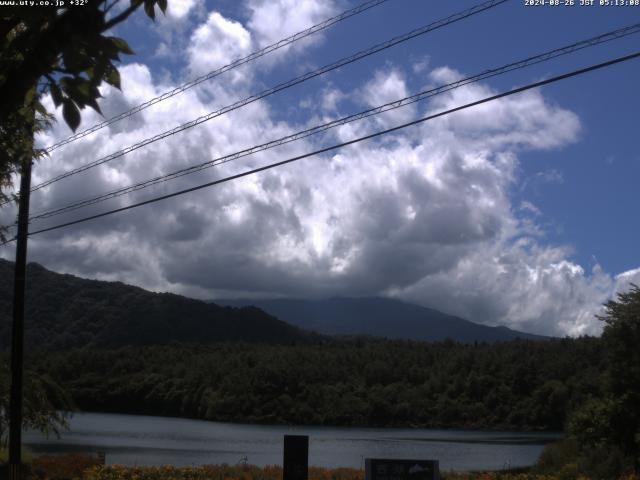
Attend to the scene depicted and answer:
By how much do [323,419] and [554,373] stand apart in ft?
79.0

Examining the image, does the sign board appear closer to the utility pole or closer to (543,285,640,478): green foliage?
the utility pole

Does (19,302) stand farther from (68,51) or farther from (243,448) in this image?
(243,448)

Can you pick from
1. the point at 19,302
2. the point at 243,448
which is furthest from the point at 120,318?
the point at 19,302

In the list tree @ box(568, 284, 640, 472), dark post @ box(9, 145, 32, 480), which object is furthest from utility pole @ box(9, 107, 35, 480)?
tree @ box(568, 284, 640, 472)

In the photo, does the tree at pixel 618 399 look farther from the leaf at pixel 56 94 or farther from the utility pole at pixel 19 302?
the leaf at pixel 56 94

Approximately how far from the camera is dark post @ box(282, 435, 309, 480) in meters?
11.3

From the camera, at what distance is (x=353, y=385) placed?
92.1m

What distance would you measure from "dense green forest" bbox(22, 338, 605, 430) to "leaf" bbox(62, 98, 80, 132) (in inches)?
2956

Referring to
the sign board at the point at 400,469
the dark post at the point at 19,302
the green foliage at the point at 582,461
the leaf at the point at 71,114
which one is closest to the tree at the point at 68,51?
the leaf at the point at 71,114

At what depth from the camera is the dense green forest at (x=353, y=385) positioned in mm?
79688

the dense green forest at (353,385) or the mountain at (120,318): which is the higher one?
the mountain at (120,318)

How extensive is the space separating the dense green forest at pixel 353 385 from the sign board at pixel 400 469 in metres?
67.4

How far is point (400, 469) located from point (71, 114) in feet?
26.4

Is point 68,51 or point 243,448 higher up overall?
point 68,51
